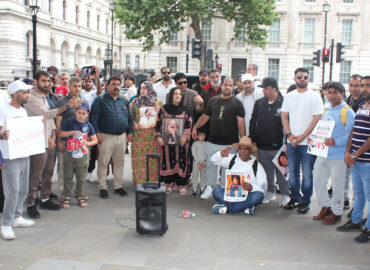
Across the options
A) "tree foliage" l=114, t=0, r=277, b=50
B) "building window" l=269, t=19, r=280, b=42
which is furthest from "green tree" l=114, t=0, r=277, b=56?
"building window" l=269, t=19, r=280, b=42

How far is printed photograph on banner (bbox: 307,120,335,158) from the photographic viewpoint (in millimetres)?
5491

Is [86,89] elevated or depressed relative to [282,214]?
elevated

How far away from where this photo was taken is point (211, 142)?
6.95 meters

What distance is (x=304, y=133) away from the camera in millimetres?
5992

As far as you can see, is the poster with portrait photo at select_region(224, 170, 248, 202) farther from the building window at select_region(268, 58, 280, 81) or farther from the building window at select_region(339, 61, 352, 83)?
the building window at select_region(339, 61, 352, 83)

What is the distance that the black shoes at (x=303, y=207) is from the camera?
20.5 ft

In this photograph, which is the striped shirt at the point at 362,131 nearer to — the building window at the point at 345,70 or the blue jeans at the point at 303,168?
the blue jeans at the point at 303,168

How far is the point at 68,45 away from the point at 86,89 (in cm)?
4578

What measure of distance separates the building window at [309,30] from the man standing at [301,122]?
3549 centimetres

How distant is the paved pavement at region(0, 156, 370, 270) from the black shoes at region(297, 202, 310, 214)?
0.33ft

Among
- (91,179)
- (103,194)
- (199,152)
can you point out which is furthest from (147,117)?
(91,179)

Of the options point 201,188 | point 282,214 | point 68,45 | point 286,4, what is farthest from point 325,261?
point 68,45

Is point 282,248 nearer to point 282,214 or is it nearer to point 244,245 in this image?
point 244,245

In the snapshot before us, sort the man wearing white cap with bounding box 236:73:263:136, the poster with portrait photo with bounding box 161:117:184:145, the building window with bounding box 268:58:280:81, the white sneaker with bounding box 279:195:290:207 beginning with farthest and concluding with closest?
the building window with bounding box 268:58:280:81 < the poster with portrait photo with bounding box 161:117:184:145 < the man wearing white cap with bounding box 236:73:263:136 < the white sneaker with bounding box 279:195:290:207
